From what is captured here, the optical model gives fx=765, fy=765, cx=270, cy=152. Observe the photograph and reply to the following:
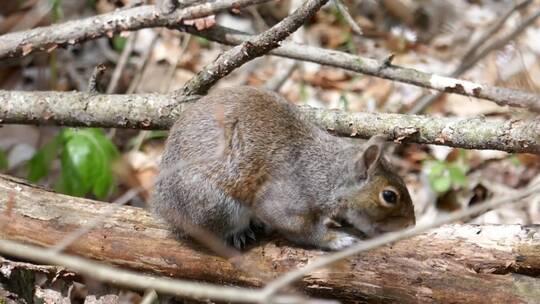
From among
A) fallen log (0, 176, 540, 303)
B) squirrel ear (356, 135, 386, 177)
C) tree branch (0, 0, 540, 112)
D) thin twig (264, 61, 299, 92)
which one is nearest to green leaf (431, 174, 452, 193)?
tree branch (0, 0, 540, 112)

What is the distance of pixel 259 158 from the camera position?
11.8 ft

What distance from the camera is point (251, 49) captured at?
364cm

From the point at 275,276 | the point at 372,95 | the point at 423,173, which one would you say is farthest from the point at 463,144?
the point at 372,95

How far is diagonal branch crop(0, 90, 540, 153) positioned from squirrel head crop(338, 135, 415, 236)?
259 mm

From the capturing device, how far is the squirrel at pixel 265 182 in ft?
11.5

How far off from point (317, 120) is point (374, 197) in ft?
2.11

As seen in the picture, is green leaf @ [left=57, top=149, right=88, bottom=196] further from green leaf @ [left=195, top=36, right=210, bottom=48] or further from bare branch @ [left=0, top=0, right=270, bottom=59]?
green leaf @ [left=195, top=36, right=210, bottom=48]

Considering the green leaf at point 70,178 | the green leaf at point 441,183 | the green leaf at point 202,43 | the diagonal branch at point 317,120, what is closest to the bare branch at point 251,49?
the diagonal branch at point 317,120

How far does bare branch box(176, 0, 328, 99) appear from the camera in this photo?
3.48 metres

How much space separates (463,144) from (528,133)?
336mm

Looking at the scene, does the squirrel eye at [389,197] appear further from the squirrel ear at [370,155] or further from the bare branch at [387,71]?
the bare branch at [387,71]

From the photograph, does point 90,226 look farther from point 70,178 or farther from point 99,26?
point 70,178

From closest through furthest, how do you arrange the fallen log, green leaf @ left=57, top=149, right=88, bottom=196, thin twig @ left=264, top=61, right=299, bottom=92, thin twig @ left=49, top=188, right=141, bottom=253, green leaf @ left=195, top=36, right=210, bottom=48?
1. thin twig @ left=49, top=188, right=141, bottom=253
2. the fallen log
3. green leaf @ left=57, top=149, right=88, bottom=196
4. thin twig @ left=264, top=61, right=299, bottom=92
5. green leaf @ left=195, top=36, right=210, bottom=48

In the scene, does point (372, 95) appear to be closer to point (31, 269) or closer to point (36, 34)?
point (36, 34)
